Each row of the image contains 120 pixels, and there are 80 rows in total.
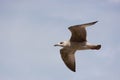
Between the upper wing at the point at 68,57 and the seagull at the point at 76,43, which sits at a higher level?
the seagull at the point at 76,43

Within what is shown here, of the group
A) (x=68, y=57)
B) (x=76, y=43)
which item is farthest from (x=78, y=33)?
(x=68, y=57)

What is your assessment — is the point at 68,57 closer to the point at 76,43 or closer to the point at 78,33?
the point at 76,43

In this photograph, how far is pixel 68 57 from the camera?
76.5ft

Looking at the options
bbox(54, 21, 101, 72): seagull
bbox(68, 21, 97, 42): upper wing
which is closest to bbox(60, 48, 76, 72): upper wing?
bbox(54, 21, 101, 72): seagull

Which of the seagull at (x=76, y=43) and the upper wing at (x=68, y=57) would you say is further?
the upper wing at (x=68, y=57)

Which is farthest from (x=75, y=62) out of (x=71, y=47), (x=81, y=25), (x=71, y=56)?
(x=81, y=25)

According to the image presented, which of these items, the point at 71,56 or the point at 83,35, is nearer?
the point at 83,35

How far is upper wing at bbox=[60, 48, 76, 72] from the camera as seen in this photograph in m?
23.0

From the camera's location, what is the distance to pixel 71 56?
23.2m

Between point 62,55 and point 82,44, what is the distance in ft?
7.83

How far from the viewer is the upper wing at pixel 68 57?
906 inches

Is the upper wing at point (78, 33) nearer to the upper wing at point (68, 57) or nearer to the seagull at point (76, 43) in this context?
the seagull at point (76, 43)

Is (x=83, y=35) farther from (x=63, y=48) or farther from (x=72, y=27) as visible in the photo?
(x=63, y=48)

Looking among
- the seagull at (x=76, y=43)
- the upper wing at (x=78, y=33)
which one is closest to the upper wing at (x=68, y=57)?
the seagull at (x=76, y=43)
